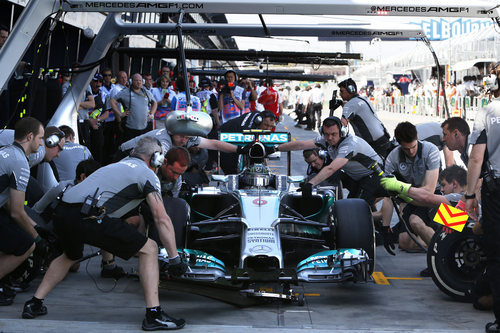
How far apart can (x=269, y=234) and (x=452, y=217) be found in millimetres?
1522

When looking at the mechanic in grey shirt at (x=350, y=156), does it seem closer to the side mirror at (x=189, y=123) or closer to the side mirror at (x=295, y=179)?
the side mirror at (x=295, y=179)

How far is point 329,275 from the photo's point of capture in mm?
6246

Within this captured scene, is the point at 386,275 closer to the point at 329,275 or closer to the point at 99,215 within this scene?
the point at 329,275

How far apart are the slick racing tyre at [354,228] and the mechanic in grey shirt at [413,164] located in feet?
4.56

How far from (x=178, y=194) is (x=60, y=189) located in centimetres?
123

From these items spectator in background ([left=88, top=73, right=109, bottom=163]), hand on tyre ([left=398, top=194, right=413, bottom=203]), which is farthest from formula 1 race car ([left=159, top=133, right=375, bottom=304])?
spectator in background ([left=88, top=73, right=109, bottom=163])

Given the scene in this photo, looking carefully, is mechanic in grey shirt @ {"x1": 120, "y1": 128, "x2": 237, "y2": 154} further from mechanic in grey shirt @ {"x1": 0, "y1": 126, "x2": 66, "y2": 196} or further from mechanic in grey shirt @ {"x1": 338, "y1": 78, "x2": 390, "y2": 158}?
mechanic in grey shirt @ {"x1": 338, "y1": 78, "x2": 390, "y2": 158}

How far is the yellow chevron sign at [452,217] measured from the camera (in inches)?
251

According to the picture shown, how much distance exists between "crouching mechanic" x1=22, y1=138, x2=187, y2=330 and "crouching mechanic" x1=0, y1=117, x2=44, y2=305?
0.65 m

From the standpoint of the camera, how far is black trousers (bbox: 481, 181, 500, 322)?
549 cm

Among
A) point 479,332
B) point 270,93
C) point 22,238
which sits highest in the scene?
point 270,93

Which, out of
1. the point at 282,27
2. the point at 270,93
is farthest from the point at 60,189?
the point at 270,93

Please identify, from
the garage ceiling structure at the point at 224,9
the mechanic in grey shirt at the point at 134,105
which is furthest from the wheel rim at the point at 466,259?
the mechanic in grey shirt at the point at 134,105

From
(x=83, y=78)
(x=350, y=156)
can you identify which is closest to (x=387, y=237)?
(x=350, y=156)
